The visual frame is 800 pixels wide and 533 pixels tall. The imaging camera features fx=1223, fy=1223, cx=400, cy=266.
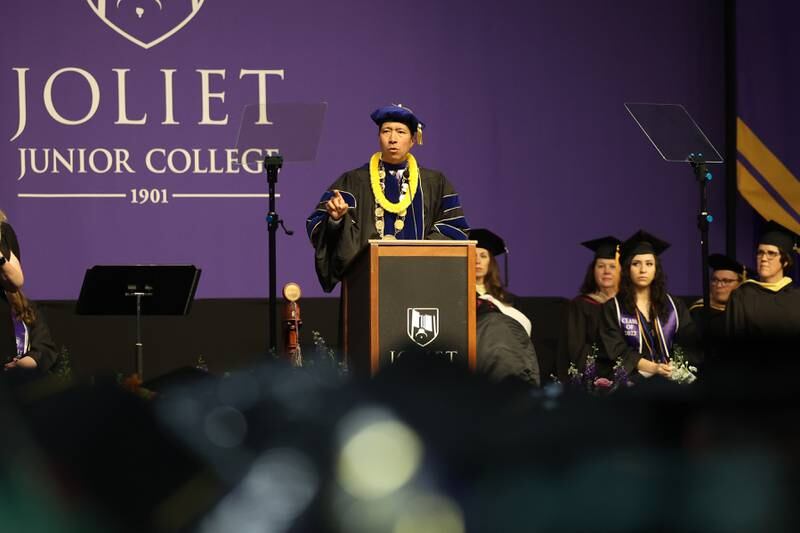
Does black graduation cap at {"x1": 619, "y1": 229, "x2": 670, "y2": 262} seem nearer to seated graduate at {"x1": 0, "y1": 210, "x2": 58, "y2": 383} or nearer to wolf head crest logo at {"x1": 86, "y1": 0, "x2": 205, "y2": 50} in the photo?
wolf head crest logo at {"x1": 86, "y1": 0, "x2": 205, "y2": 50}

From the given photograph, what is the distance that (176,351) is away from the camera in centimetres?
907

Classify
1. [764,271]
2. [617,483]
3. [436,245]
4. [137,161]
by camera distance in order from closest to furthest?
[617,483] < [436,245] < [764,271] < [137,161]

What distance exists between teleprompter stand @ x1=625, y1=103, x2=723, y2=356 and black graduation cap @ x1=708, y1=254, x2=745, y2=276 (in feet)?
6.09

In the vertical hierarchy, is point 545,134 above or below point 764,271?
above

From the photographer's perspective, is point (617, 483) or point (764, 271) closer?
point (617, 483)

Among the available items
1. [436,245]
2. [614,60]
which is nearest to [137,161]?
[614,60]

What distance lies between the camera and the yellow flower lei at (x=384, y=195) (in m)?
6.98

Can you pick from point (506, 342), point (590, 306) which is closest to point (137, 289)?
point (506, 342)

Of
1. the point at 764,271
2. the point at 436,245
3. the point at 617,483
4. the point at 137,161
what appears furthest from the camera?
the point at 137,161

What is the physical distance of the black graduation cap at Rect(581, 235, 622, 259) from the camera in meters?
8.94

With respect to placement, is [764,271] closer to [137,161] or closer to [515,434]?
[137,161]

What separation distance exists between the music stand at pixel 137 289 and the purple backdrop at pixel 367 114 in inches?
60.9

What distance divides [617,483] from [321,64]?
30.4 ft

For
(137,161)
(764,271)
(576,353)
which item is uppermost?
(137,161)
